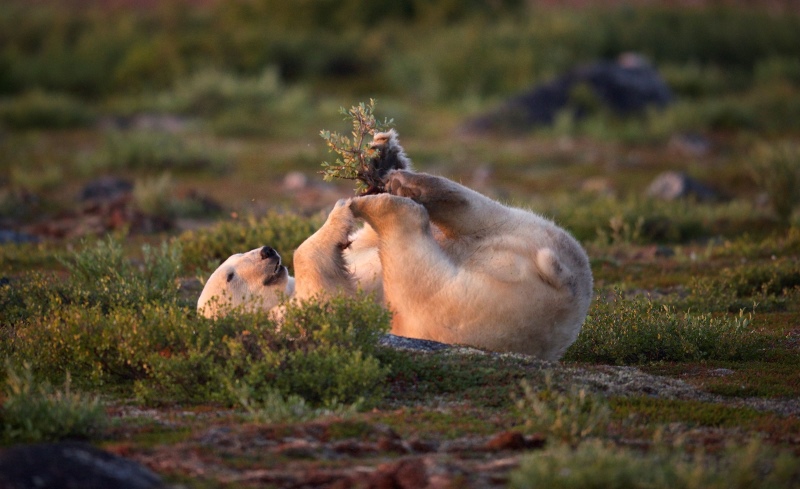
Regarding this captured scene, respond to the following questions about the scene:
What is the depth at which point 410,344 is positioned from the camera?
5.61 meters

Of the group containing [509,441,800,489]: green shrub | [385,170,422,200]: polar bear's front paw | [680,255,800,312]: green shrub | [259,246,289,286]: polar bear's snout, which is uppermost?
[385,170,422,200]: polar bear's front paw

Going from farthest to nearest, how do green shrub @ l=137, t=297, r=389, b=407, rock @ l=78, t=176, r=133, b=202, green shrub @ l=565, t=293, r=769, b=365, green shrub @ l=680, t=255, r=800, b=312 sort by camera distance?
rock @ l=78, t=176, r=133, b=202 < green shrub @ l=680, t=255, r=800, b=312 < green shrub @ l=565, t=293, r=769, b=365 < green shrub @ l=137, t=297, r=389, b=407

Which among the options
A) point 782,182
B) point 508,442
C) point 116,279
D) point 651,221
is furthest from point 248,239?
point 782,182

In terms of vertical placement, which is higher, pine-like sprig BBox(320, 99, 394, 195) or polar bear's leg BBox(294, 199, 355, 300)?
pine-like sprig BBox(320, 99, 394, 195)

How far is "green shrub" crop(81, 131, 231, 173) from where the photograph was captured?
17.1 m

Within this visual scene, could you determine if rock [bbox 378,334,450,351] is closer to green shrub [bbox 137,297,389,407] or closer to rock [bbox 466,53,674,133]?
green shrub [bbox 137,297,389,407]

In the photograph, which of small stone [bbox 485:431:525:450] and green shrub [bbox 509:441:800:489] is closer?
green shrub [bbox 509:441:800:489]

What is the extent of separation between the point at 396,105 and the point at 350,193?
24.2ft

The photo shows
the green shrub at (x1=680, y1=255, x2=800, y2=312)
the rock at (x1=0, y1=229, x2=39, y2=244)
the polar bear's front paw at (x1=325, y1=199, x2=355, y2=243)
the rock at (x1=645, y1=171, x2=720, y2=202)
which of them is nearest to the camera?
the polar bear's front paw at (x1=325, y1=199, x2=355, y2=243)

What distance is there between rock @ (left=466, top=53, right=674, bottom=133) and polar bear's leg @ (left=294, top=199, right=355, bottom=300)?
1523cm

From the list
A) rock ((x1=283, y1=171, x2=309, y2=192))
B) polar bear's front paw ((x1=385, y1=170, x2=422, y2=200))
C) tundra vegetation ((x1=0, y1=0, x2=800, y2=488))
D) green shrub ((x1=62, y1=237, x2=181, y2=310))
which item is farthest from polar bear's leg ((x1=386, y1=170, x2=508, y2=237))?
rock ((x1=283, y1=171, x2=309, y2=192))

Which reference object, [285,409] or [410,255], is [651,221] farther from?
[285,409]

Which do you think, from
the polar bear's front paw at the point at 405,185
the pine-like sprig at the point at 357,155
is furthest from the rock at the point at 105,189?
A: the polar bear's front paw at the point at 405,185

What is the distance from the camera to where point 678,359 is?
6.22 m
